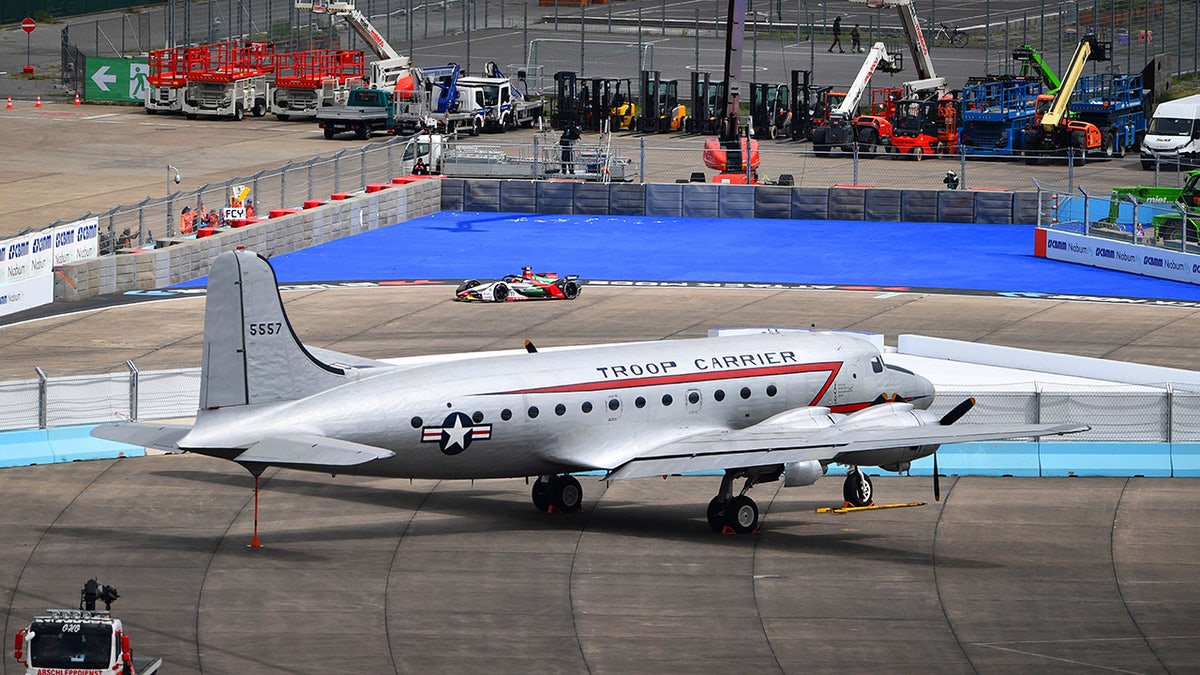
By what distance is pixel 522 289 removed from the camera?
52594mm

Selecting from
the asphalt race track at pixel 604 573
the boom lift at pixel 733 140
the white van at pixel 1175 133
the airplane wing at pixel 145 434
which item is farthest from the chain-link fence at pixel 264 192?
the white van at pixel 1175 133

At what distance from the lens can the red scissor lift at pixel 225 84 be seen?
298 ft

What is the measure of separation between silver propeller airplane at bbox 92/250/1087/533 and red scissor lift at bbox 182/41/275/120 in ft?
197

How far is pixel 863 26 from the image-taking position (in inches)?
4481

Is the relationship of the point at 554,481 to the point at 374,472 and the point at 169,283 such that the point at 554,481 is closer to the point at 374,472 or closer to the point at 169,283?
the point at 374,472

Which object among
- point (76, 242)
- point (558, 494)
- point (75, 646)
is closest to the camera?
point (75, 646)

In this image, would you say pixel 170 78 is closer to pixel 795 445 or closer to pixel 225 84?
pixel 225 84

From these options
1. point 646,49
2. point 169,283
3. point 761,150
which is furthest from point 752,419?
point 646,49

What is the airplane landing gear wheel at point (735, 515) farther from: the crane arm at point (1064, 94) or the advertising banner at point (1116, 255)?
the crane arm at point (1064, 94)

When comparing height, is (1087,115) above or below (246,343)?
above

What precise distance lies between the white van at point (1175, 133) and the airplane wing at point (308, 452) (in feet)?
185

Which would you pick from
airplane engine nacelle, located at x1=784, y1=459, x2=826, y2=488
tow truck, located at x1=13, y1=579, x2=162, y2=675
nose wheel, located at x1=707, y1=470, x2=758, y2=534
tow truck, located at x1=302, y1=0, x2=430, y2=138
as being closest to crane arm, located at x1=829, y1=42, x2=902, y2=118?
tow truck, located at x1=302, y1=0, x2=430, y2=138

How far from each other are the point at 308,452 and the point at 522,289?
24.5 m

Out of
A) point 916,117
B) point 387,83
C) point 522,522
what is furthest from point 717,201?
point 522,522
